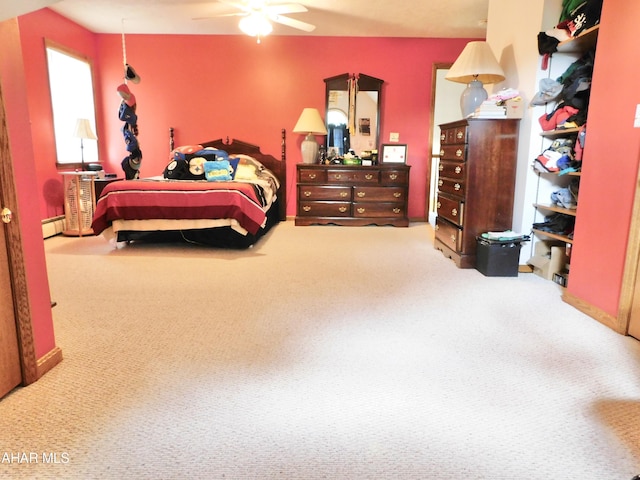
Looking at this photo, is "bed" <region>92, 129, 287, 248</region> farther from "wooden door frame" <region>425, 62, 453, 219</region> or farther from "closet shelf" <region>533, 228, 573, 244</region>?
"wooden door frame" <region>425, 62, 453, 219</region>

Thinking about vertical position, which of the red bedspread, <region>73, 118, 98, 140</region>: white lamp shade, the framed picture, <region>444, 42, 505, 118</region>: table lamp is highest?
<region>444, 42, 505, 118</region>: table lamp

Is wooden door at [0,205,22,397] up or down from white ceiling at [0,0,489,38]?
down

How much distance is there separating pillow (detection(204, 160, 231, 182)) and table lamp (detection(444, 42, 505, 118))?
2.42m

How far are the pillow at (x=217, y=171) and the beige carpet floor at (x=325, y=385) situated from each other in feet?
5.32

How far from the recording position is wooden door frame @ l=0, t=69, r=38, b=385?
Answer: 1.60 metres

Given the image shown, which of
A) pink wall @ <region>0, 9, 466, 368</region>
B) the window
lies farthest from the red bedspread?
pink wall @ <region>0, 9, 466, 368</region>

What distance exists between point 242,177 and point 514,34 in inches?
123

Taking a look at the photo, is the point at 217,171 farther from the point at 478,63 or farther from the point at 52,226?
the point at 478,63

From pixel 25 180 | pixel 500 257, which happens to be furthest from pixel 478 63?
pixel 25 180

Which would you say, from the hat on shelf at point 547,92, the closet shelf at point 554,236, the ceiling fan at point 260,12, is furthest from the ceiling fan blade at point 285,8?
the closet shelf at point 554,236

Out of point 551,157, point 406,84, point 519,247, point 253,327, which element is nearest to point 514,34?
point 551,157

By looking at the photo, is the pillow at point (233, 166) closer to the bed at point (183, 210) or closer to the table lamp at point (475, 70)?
the bed at point (183, 210)

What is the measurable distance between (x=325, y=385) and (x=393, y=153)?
15.6 ft

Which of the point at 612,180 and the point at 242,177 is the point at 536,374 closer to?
the point at 612,180
